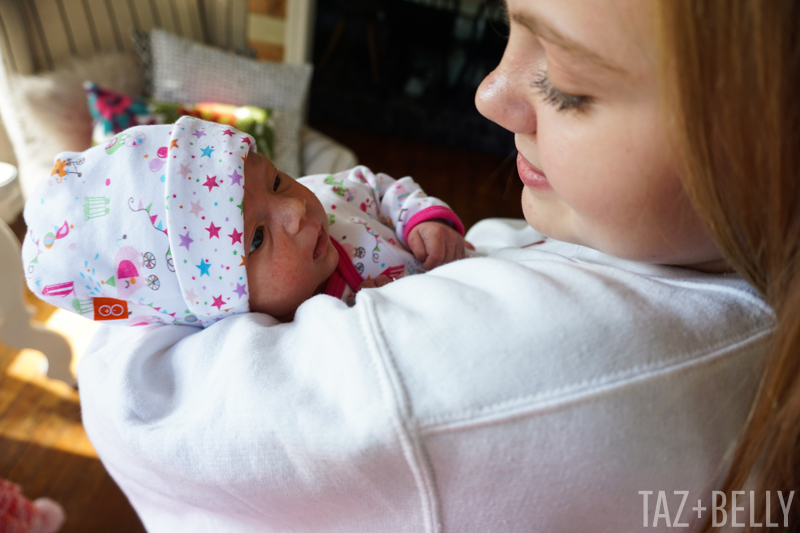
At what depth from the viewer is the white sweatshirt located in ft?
1.55

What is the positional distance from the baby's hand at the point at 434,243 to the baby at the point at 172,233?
0.22m

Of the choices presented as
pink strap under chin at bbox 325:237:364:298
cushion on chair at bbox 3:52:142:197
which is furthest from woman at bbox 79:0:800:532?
cushion on chair at bbox 3:52:142:197

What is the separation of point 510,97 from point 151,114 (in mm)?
1966

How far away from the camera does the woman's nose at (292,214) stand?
0.83 m

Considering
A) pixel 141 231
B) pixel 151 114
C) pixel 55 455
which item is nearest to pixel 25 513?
pixel 55 455

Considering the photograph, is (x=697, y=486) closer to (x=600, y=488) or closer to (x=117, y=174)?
(x=600, y=488)

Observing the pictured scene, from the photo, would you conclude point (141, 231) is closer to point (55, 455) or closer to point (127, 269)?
point (127, 269)

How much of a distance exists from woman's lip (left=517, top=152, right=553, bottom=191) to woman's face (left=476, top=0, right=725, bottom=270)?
1.0 inches

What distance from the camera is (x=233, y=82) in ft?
7.97

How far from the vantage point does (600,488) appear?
0.49 meters

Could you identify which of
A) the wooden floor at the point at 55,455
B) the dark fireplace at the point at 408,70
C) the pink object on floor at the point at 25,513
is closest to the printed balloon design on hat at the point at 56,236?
the pink object on floor at the point at 25,513

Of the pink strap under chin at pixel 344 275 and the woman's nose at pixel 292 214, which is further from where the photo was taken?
the pink strap under chin at pixel 344 275

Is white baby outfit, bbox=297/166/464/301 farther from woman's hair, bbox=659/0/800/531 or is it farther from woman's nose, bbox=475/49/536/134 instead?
woman's hair, bbox=659/0/800/531

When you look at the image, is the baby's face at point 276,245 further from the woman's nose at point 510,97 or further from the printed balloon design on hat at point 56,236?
the woman's nose at point 510,97
